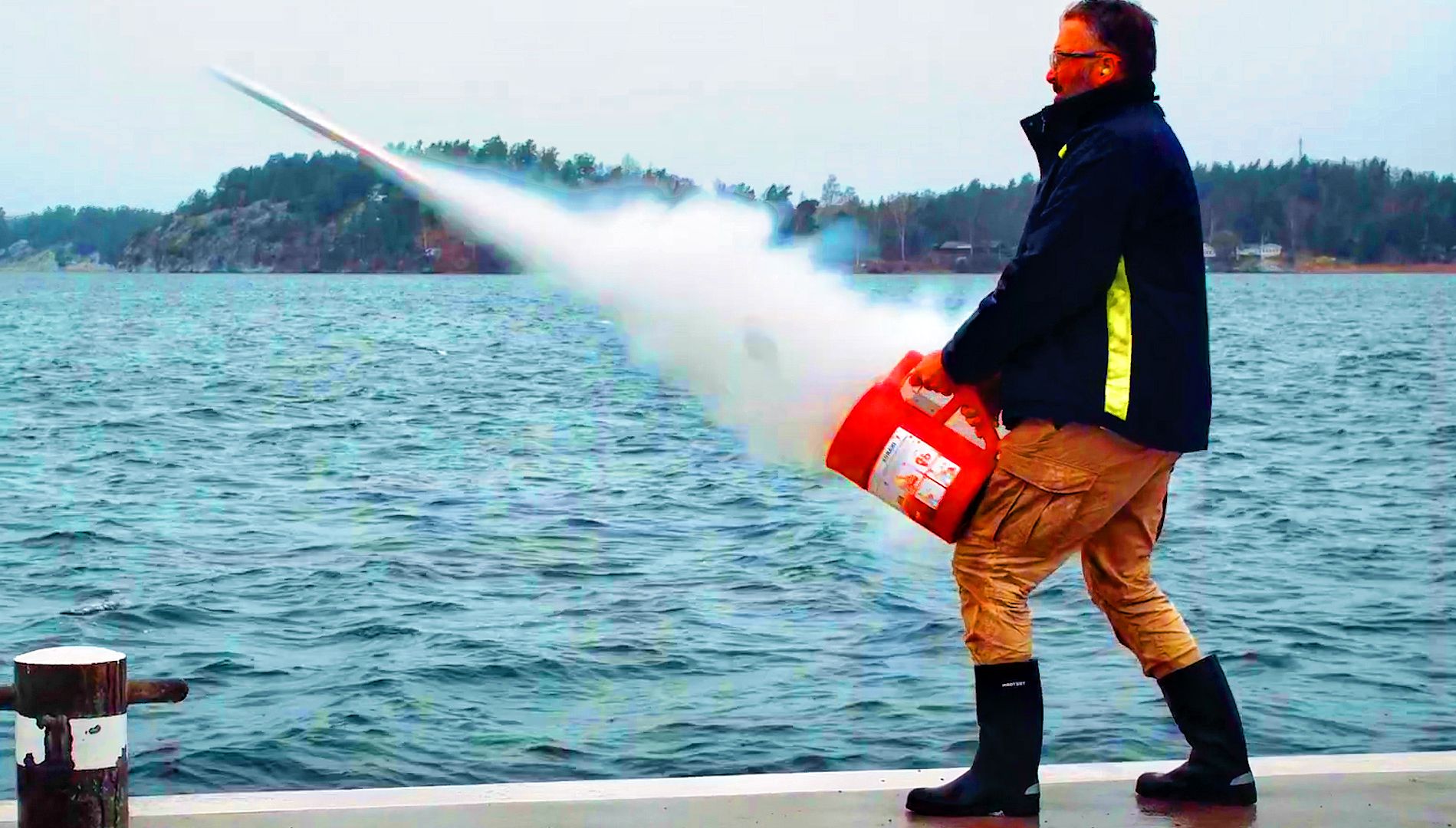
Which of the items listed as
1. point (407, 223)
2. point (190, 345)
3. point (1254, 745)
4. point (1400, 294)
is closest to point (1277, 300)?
point (1400, 294)

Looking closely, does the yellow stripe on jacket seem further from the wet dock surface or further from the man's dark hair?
the wet dock surface

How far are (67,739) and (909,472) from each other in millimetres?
2264

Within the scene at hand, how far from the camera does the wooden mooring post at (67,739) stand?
453 cm

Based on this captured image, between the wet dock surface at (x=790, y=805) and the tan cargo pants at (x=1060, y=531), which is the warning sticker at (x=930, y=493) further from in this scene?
the wet dock surface at (x=790, y=805)

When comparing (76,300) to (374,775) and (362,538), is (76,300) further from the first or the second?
(374,775)

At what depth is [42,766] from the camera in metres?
4.55

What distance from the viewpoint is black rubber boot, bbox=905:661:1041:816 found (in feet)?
15.8

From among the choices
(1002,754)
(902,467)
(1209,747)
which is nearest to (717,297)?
(902,467)

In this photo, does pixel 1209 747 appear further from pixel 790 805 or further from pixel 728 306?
pixel 728 306

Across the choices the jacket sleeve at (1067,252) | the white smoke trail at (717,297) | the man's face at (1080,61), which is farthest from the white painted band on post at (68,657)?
the man's face at (1080,61)

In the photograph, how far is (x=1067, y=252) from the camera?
453 cm

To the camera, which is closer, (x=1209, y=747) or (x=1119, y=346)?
(x=1119, y=346)

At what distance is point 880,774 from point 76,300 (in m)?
105

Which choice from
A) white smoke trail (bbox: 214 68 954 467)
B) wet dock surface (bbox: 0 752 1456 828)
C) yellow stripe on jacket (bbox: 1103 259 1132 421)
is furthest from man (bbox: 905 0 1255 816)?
white smoke trail (bbox: 214 68 954 467)
